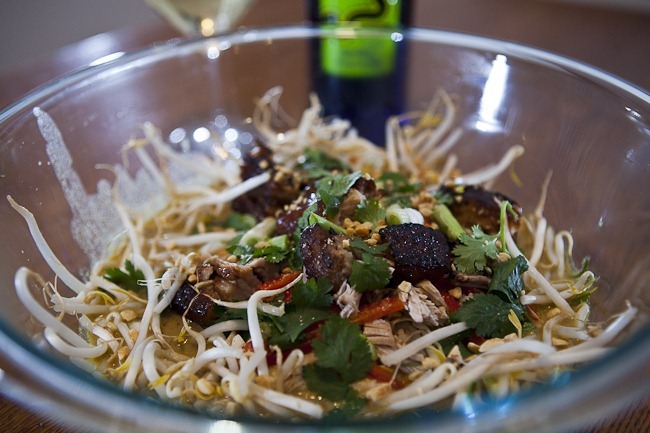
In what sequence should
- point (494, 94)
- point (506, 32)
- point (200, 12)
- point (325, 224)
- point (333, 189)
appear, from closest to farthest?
point (325, 224)
point (333, 189)
point (494, 94)
point (200, 12)
point (506, 32)

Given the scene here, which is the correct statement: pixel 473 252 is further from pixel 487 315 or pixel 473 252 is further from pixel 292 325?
pixel 292 325

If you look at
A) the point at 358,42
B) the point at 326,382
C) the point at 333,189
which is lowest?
the point at 326,382

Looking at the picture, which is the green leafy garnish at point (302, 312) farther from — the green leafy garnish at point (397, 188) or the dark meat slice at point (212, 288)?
the green leafy garnish at point (397, 188)

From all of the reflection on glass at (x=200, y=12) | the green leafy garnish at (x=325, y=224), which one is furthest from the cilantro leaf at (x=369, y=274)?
the reflection on glass at (x=200, y=12)

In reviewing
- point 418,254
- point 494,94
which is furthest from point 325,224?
point 494,94

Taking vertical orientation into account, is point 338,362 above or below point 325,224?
below

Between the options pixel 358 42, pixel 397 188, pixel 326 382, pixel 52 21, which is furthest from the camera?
pixel 52 21

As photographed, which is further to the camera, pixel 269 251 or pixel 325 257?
pixel 269 251

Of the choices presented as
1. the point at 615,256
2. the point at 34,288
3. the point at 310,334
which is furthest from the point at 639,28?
the point at 34,288

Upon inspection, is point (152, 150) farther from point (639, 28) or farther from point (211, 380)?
point (639, 28)
